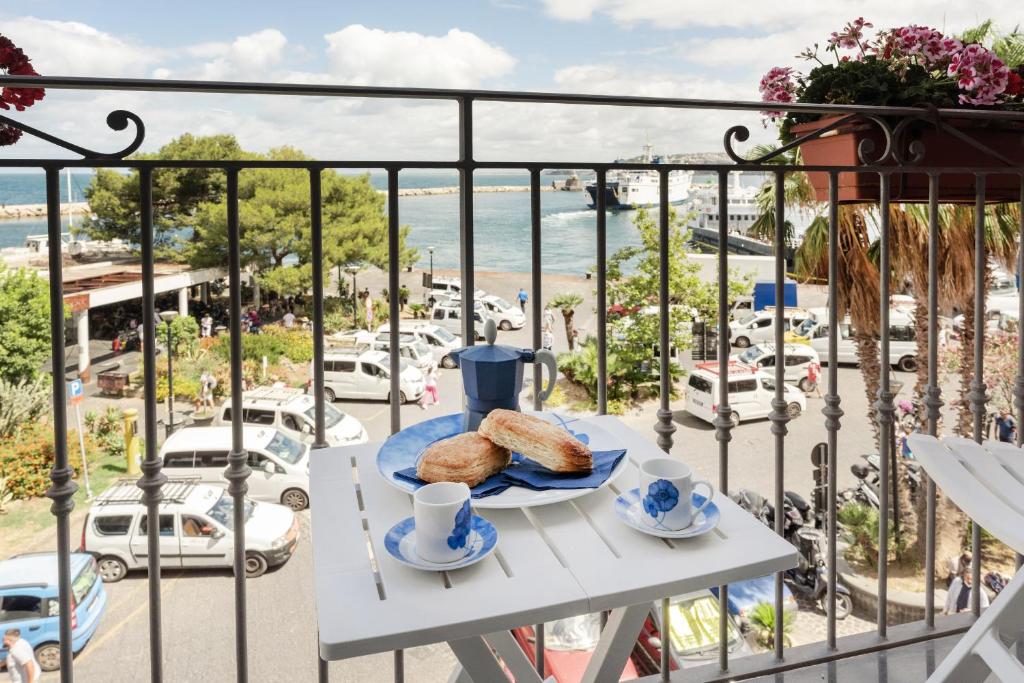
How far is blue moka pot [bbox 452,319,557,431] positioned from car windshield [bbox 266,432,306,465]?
16.3 metres

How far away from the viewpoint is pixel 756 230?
324 inches

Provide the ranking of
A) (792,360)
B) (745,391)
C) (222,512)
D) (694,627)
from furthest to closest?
1. (792,360)
2. (745,391)
3. (222,512)
4. (694,627)

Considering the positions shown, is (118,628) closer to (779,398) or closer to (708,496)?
(779,398)

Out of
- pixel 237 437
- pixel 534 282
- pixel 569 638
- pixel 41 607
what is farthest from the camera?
pixel 41 607

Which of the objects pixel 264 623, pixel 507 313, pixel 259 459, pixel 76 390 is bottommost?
pixel 264 623

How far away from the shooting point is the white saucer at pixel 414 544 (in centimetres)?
61

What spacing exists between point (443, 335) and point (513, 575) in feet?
75.2

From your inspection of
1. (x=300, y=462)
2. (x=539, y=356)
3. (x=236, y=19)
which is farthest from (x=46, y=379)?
(x=236, y=19)

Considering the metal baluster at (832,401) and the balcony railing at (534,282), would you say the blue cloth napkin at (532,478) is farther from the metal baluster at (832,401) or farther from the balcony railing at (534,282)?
the metal baluster at (832,401)

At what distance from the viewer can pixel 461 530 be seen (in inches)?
24.5

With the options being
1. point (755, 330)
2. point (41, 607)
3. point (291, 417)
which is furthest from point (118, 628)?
point (755, 330)

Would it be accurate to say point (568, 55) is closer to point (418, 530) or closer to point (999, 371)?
point (999, 371)

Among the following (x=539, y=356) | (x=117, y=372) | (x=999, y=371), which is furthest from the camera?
(x=117, y=372)

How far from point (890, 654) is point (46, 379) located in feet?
76.9
